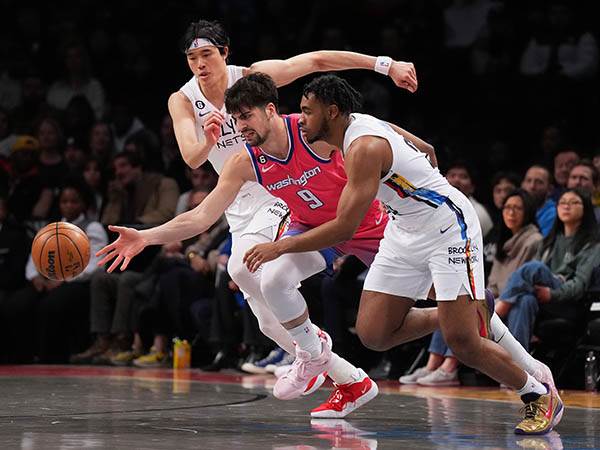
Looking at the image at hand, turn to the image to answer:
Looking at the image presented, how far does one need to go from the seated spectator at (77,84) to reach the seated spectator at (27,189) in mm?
1500

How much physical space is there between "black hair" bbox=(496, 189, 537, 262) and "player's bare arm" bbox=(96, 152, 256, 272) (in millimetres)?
3027

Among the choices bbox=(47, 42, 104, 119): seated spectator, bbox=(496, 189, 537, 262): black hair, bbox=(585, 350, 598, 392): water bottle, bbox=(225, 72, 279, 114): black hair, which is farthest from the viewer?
bbox=(47, 42, 104, 119): seated spectator

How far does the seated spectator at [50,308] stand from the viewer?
10492 millimetres

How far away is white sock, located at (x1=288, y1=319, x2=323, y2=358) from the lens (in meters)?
6.16

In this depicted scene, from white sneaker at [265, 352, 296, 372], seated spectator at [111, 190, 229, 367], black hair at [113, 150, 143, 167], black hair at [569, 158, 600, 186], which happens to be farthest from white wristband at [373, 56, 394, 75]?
black hair at [113, 150, 143, 167]

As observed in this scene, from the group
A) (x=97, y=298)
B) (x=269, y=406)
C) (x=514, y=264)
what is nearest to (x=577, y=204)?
(x=514, y=264)

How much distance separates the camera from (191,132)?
6.52 m

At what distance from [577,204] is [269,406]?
2.79 m

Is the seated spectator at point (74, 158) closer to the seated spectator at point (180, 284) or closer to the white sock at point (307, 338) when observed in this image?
the seated spectator at point (180, 284)

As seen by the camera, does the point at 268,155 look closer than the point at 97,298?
Yes

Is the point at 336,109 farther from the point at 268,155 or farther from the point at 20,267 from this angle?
the point at 20,267

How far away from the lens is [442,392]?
7785mm

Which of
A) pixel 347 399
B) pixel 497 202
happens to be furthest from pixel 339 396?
pixel 497 202

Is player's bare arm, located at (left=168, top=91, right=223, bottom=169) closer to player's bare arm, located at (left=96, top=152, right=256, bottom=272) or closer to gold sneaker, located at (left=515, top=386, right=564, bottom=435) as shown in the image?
player's bare arm, located at (left=96, top=152, right=256, bottom=272)
